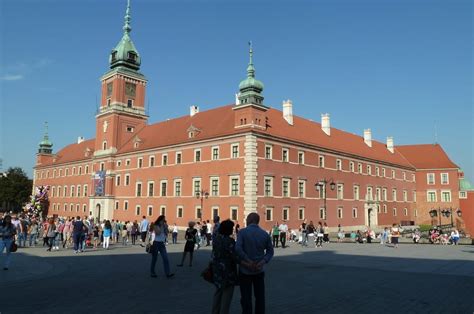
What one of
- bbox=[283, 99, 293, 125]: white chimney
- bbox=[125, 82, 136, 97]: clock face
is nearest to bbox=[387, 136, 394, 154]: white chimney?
bbox=[283, 99, 293, 125]: white chimney

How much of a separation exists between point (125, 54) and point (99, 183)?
748 inches

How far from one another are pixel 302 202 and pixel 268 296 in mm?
31883

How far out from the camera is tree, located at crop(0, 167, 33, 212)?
76.9m

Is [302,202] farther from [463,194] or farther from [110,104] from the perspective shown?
[463,194]

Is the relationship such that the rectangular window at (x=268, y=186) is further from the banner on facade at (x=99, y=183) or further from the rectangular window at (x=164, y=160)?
the banner on facade at (x=99, y=183)

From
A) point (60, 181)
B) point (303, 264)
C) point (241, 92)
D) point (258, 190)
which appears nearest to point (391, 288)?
point (303, 264)

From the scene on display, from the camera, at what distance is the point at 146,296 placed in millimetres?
8562

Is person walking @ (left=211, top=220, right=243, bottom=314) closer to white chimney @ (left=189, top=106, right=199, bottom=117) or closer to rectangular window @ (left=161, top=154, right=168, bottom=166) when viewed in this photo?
rectangular window @ (left=161, top=154, right=168, bottom=166)

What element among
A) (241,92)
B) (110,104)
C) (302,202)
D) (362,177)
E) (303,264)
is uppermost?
(110,104)

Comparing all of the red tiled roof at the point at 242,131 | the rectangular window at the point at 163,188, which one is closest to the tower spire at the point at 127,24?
the red tiled roof at the point at 242,131

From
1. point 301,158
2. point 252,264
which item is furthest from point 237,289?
point 301,158

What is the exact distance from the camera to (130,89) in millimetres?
56094

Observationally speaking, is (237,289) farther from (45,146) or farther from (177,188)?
(45,146)

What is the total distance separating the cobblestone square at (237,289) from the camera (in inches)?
300
